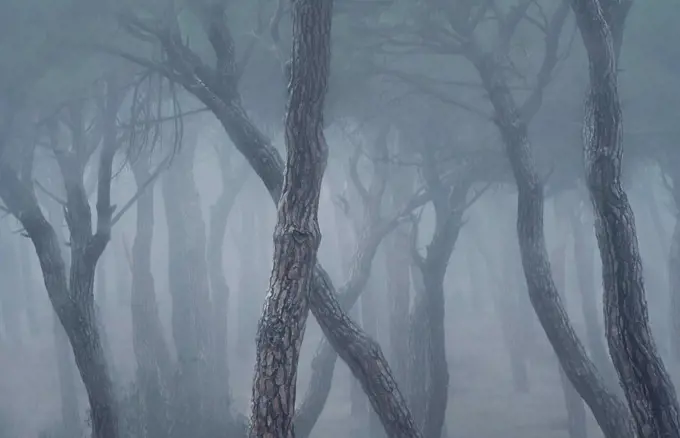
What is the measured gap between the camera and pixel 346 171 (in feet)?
60.8

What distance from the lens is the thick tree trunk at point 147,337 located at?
12.2 meters

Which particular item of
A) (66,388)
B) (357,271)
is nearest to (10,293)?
(66,388)

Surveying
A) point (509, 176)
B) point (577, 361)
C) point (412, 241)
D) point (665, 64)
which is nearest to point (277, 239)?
point (577, 361)

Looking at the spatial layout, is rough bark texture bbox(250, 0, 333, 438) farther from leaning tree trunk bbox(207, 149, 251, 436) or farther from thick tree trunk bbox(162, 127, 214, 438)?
leaning tree trunk bbox(207, 149, 251, 436)

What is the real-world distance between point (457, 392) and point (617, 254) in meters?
14.4

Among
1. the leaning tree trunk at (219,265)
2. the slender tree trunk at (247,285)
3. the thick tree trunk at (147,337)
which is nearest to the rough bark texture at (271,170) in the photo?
the thick tree trunk at (147,337)

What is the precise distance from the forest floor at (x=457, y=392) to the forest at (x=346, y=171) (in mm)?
123

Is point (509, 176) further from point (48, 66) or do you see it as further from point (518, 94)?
point (48, 66)

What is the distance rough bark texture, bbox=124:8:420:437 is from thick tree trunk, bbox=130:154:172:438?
6068mm

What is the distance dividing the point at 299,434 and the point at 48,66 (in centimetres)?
621

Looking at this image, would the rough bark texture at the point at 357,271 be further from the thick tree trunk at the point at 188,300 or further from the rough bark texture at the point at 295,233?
the rough bark texture at the point at 295,233

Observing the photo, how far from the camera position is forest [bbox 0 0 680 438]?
5.90m

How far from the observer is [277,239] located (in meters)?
5.52

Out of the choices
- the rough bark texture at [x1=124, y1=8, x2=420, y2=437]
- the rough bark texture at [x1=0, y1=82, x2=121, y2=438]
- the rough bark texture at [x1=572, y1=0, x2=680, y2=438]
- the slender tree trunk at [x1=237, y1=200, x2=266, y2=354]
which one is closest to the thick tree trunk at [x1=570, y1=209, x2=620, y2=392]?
the rough bark texture at [x1=124, y1=8, x2=420, y2=437]
